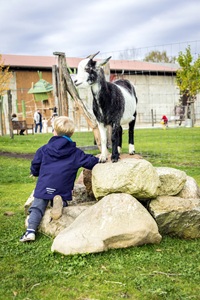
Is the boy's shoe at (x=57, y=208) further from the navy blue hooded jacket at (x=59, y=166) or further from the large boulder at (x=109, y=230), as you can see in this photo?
the large boulder at (x=109, y=230)

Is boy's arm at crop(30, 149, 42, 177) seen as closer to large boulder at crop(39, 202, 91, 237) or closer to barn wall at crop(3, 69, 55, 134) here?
large boulder at crop(39, 202, 91, 237)

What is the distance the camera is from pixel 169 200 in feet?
13.5

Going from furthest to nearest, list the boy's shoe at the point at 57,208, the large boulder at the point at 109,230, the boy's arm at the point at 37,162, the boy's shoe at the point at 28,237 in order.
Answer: the boy's arm at the point at 37,162, the boy's shoe at the point at 57,208, the boy's shoe at the point at 28,237, the large boulder at the point at 109,230

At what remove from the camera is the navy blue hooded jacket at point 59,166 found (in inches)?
165

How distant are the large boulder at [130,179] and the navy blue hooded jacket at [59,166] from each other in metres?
0.30

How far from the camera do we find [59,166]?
4.21 m

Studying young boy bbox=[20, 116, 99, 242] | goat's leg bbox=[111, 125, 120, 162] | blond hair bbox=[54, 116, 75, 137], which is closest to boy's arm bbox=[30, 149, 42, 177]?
young boy bbox=[20, 116, 99, 242]

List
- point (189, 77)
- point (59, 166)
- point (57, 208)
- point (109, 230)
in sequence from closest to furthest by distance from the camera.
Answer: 1. point (109, 230)
2. point (57, 208)
3. point (59, 166)
4. point (189, 77)

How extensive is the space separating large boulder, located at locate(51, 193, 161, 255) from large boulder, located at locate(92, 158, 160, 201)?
23 cm

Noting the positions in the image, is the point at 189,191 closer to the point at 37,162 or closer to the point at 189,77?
the point at 37,162

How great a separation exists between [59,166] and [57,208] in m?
0.46

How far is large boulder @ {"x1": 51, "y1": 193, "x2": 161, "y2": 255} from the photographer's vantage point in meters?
3.56

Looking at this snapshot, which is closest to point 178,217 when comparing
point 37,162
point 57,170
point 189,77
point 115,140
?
point 115,140

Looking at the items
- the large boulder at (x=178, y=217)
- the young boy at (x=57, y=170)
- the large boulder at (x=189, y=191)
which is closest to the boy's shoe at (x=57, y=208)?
the young boy at (x=57, y=170)
